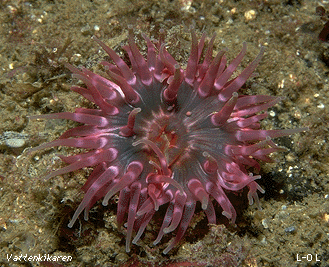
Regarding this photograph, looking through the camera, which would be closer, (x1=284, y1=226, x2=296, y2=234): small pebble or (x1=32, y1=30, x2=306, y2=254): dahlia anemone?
(x1=32, y1=30, x2=306, y2=254): dahlia anemone

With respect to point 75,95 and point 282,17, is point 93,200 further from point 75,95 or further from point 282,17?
point 282,17

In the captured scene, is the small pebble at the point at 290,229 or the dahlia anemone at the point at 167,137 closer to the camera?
the dahlia anemone at the point at 167,137

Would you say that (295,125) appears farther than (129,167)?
Yes

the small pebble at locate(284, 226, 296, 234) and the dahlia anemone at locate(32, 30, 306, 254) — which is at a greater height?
the dahlia anemone at locate(32, 30, 306, 254)

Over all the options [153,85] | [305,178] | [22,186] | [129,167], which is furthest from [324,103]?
[22,186]

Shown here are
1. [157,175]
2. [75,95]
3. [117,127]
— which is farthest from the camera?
[75,95]

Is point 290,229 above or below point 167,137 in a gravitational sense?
below

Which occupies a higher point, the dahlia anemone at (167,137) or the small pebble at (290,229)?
the dahlia anemone at (167,137)

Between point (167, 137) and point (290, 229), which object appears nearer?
point (167, 137)
